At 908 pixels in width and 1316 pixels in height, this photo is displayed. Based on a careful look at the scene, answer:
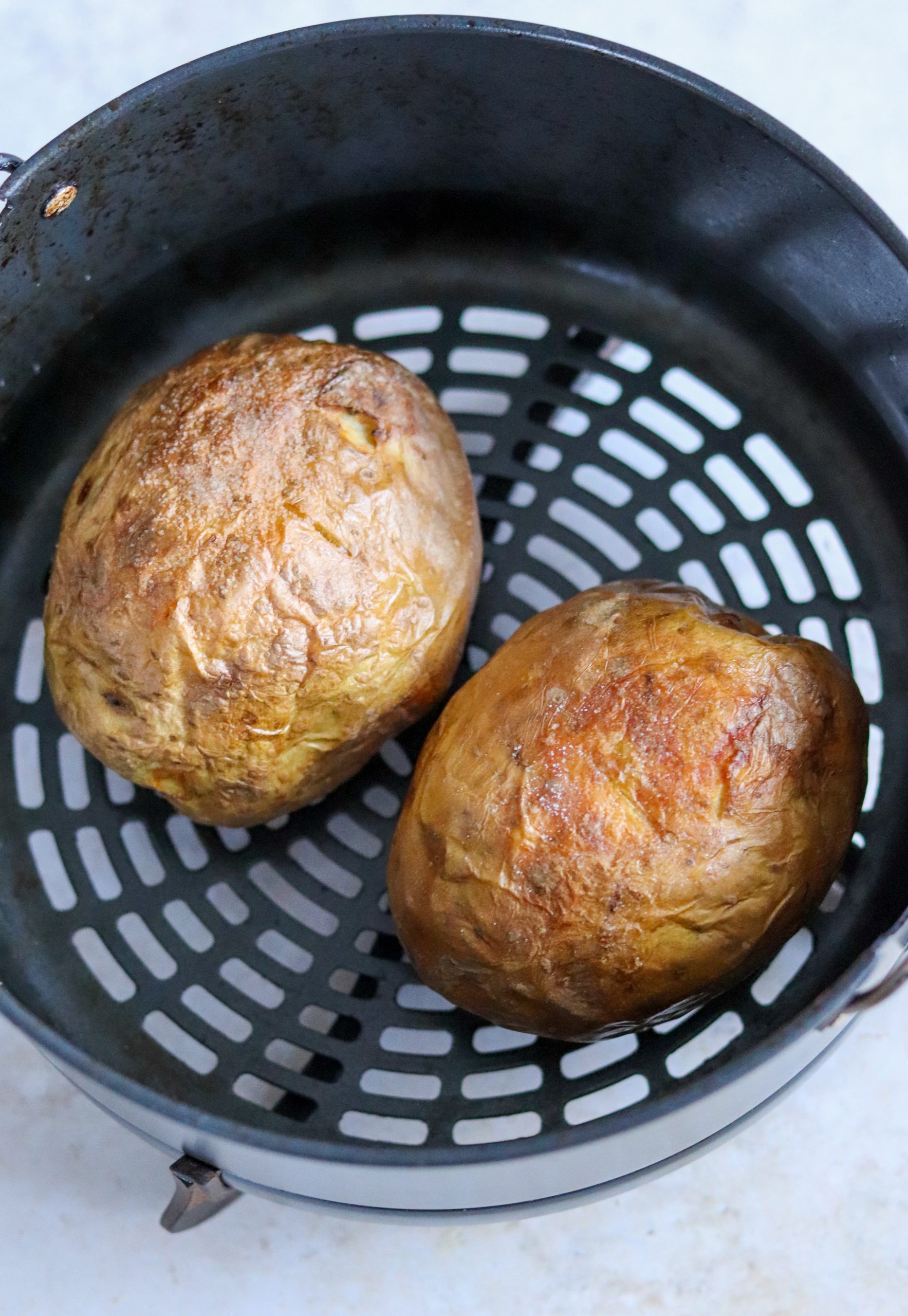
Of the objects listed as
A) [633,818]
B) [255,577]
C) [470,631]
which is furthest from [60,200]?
[633,818]

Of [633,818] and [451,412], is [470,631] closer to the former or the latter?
[451,412]

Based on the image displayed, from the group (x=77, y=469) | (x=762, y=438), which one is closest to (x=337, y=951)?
(x=77, y=469)

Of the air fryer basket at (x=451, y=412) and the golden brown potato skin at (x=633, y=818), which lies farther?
the air fryer basket at (x=451, y=412)

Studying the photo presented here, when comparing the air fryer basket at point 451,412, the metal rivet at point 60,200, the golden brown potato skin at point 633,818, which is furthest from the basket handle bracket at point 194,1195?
the metal rivet at point 60,200

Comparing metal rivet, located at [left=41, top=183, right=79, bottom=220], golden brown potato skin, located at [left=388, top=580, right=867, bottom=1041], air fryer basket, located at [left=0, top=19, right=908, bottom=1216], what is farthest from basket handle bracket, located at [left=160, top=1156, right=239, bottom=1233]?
metal rivet, located at [left=41, top=183, right=79, bottom=220]

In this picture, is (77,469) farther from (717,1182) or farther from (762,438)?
(717,1182)

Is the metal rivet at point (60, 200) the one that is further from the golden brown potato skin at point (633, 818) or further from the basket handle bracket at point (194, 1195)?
the basket handle bracket at point (194, 1195)

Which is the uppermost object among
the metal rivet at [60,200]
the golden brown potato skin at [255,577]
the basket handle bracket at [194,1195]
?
the metal rivet at [60,200]
